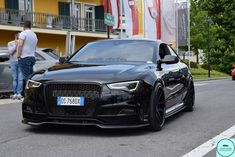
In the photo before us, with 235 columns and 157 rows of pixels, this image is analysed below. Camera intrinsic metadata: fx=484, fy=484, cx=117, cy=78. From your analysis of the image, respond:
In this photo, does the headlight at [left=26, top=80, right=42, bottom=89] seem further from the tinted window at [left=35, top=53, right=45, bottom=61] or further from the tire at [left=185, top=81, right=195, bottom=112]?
the tinted window at [left=35, top=53, right=45, bottom=61]

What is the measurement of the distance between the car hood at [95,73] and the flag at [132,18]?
78.6 feet

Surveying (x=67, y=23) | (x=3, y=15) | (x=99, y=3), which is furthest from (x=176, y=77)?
(x=99, y=3)

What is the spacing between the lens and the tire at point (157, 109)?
6.69 meters

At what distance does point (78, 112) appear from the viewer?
20.9 ft

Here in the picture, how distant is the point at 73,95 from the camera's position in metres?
6.39

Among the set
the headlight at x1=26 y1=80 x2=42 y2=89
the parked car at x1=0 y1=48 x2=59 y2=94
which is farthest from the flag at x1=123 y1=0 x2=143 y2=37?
the headlight at x1=26 y1=80 x2=42 y2=89

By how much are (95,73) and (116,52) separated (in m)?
1.37

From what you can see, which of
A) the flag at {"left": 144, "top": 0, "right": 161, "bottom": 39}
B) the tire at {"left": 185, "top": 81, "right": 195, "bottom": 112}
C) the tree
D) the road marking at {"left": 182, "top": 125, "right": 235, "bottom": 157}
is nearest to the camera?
the road marking at {"left": 182, "top": 125, "right": 235, "bottom": 157}

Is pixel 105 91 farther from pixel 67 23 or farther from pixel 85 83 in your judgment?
pixel 67 23

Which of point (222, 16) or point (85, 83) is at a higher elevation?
point (222, 16)

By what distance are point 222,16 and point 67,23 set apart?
2582 centimetres

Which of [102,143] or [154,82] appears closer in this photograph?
[102,143]

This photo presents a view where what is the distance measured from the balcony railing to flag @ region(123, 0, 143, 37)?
433cm

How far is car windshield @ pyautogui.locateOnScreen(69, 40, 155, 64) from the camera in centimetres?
764
